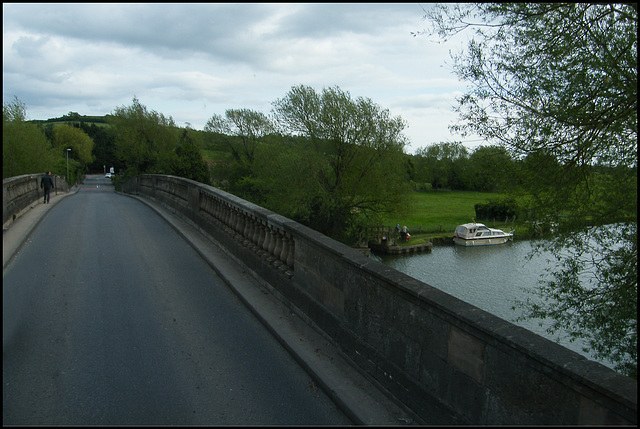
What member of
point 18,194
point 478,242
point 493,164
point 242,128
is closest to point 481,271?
point 478,242

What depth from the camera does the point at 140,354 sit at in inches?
175

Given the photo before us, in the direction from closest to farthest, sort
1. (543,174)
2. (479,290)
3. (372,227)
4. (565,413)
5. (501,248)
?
(565,413), (543,174), (479,290), (372,227), (501,248)

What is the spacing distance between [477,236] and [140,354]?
40327mm

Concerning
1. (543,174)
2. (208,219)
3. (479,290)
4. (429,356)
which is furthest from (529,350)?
(479,290)

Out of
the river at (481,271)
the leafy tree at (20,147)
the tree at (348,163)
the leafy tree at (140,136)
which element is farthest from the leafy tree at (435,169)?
the leafy tree at (20,147)

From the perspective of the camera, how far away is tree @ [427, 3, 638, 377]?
6.14 metres

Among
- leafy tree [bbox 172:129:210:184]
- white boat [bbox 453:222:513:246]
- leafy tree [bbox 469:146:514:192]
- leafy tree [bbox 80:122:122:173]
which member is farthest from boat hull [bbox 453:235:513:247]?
leafy tree [bbox 80:122:122:173]

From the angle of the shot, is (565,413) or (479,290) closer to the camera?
(565,413)

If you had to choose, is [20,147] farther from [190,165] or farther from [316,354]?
[316,354]

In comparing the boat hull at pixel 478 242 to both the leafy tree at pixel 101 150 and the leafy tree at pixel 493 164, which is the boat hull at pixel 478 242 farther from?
the leafy tree at pixel 101 150

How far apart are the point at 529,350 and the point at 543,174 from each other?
218 inches

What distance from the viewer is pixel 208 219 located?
9.91 meters

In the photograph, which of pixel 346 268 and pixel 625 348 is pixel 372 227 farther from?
pixel 346 268

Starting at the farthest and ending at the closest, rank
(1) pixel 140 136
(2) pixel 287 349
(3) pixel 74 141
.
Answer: (3) pixel 74 141
(1) pixel 140 136
(2) pixel 287 349
